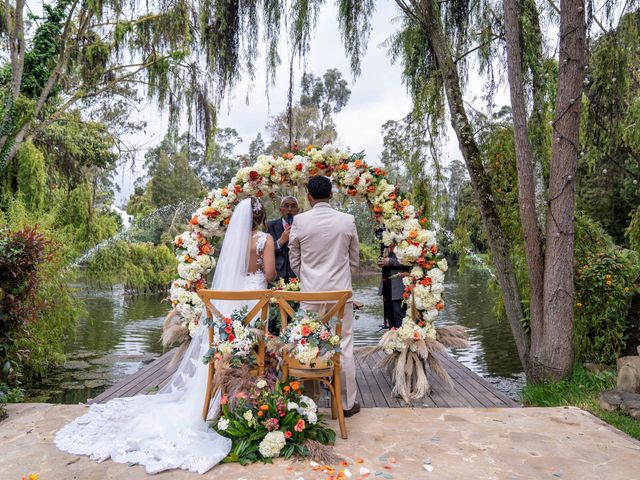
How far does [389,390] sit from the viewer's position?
203 inches

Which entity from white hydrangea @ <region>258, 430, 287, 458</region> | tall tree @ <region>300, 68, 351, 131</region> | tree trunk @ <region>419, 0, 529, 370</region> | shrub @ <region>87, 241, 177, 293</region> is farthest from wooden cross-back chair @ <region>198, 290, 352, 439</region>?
tall tree @ <region>300, 68, 351, 131</region>

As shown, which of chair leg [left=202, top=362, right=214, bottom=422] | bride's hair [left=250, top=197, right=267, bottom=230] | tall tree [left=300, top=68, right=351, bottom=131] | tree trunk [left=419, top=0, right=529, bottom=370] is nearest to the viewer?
chair leg [left=202, top=362, right=214, bottom=422]

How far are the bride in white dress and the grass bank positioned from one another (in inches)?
115

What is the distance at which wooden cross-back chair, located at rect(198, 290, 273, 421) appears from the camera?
12.0ft

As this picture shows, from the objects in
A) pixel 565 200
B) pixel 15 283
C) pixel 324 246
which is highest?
pixel 565 200

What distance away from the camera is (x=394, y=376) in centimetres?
503

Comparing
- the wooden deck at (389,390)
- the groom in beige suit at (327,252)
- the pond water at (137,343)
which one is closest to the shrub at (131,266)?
the pond water at (137,343)

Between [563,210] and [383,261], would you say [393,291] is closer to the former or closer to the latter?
[383,261]

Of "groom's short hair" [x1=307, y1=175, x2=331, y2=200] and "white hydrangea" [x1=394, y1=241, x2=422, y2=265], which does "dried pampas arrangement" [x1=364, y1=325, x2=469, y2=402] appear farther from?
"groom's short hair" [x1=307, y1=175, x2=331, y2=200]

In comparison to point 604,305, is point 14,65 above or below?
above

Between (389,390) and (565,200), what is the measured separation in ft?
8.66

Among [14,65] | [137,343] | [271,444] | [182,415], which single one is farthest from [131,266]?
[271,444]

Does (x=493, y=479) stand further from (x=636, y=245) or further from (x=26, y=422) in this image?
(x=636, y=245)

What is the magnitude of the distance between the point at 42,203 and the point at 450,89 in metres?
7.98
